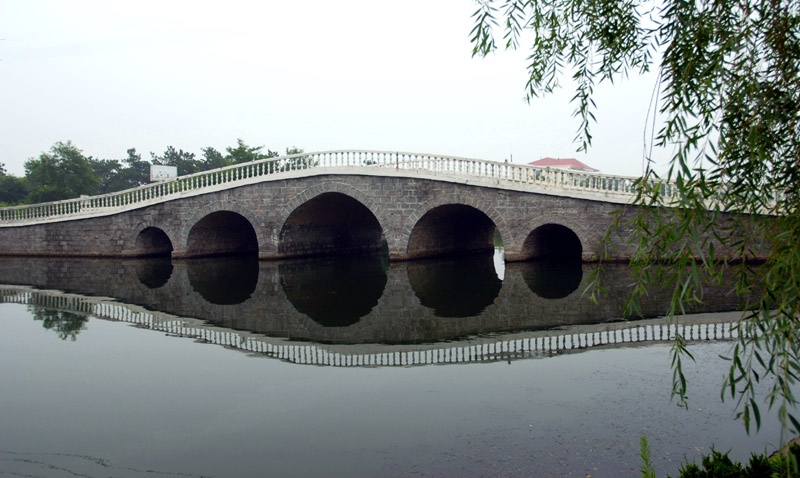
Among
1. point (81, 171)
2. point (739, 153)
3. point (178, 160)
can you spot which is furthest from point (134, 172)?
point (739, 153)

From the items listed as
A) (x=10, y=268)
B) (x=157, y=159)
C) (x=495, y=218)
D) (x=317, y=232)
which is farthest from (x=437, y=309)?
(x=157, y=159)

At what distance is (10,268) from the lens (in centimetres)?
1839

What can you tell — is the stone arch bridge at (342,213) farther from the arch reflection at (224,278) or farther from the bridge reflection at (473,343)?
the bridge reflection at (473,343)

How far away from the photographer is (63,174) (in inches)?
1454

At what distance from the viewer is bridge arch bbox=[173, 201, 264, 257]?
19203 mm

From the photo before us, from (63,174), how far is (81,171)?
3.77 feet

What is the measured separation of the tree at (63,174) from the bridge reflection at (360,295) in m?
20.1

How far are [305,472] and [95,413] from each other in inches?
96.0

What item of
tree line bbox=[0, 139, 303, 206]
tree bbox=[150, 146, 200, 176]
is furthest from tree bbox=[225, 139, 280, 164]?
tree bbox=[150, 146, 200, 176]

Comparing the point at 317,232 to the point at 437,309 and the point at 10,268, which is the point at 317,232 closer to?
the point at 10,268

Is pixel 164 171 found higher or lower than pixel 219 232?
higher

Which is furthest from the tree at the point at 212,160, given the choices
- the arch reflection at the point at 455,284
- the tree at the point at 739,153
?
the tree at the point at 739,153

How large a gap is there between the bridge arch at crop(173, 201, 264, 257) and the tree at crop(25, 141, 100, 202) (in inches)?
765

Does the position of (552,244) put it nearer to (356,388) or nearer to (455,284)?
(455,284)
